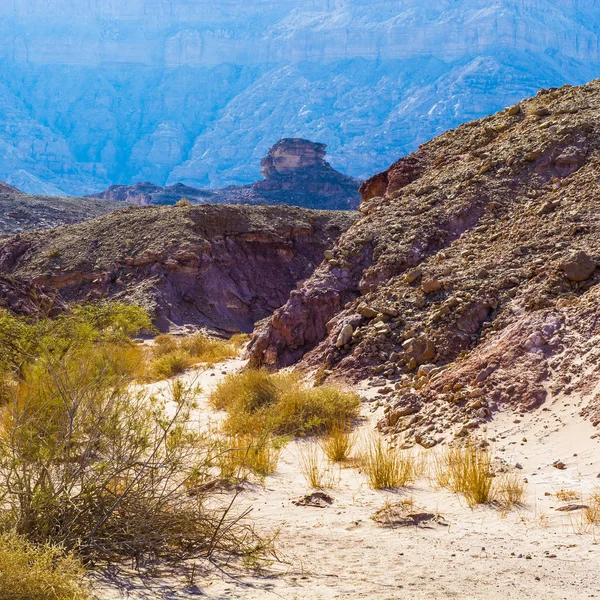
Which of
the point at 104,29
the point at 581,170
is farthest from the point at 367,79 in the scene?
the point at 581,170

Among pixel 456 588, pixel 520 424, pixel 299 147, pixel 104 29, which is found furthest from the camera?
pixel 104 29

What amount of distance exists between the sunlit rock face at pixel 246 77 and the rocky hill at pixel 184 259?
4320 inches

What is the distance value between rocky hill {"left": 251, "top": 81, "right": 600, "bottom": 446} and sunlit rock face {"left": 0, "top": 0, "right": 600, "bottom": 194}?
129 metres

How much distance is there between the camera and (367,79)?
170250 millimetres

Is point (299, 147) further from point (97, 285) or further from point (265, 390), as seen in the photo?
point (265, 390)

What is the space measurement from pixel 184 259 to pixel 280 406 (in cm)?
2182

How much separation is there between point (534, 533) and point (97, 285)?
85.9 ft

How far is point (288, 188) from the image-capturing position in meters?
83.5

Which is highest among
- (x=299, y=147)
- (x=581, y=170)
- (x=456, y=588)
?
(x=299, y=147)

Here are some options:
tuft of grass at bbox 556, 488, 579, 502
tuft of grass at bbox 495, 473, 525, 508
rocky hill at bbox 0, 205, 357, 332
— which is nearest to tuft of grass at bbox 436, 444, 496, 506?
tuft of grass at bbox 495, 473, 525, 508

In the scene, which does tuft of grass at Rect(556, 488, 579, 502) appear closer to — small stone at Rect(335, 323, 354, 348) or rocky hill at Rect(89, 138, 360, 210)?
small stone at Rect(335, 323, 354, 348)

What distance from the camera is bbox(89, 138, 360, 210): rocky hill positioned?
80688mm

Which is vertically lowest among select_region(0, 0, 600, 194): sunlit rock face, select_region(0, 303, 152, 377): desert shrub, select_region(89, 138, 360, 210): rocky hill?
select_region(0, 303, 152, 377): desert shrub

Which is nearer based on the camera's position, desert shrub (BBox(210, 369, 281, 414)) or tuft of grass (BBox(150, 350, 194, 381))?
desert shrub (BBox(210, 369, 281, 414))
